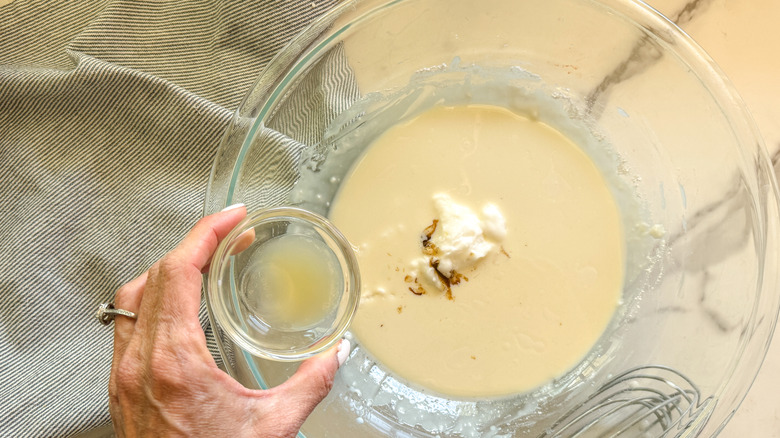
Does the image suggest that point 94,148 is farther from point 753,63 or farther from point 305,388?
point 753,63

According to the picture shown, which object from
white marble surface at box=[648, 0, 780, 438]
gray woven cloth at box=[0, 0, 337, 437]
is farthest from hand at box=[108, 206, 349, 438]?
white marble surface at box=[648, 0, 780, 438]

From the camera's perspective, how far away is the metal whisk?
1.09m

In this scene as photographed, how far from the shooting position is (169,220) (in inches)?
46.1

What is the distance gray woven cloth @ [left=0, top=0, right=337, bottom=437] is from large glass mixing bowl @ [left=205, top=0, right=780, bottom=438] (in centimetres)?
Result: 14

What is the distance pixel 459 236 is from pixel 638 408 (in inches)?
18.3

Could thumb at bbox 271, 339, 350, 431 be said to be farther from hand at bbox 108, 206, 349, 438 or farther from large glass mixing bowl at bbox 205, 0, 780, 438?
large glass mixing bowl at bbox 205, 0, 780, 438

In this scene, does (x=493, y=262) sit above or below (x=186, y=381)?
above

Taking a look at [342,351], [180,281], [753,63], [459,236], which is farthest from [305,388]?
[753,63]

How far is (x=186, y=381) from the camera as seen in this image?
832mm

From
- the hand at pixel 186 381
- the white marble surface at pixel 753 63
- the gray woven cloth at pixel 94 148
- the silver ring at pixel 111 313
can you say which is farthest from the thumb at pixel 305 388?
the white marble surface at pixel 753 63

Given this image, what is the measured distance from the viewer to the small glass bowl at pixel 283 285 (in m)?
0.96

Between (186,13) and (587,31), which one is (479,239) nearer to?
(587,31)

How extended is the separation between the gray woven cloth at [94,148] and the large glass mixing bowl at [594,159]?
14 cm

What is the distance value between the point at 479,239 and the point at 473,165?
0.15 metres
